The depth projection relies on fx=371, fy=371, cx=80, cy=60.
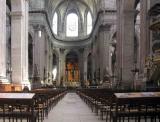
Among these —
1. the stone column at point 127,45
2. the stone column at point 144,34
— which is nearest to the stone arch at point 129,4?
the stone column at point 127,45

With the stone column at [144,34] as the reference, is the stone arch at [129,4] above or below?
above

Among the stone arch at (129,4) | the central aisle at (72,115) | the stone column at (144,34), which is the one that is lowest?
the central aisle at (72,115)

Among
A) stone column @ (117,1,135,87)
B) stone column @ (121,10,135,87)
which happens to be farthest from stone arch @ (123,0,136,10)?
stone column @ (121,10,135,87)

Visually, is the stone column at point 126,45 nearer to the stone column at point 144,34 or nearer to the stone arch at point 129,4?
the stone arch at point 129,4

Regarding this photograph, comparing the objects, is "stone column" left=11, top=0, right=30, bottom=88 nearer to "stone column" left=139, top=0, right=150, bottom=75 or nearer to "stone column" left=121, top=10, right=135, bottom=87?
"stone column" left=121, top=10, right=135, bottom=87

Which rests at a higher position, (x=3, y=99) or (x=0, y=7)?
(x=0, y=7)

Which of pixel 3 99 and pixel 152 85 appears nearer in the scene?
pixel 3 99

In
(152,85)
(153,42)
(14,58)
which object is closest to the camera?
(152,85)

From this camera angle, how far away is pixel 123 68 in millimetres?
31297

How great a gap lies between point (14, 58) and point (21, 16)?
3.52 meters

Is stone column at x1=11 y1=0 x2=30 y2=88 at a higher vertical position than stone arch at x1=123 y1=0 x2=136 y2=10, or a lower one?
lower

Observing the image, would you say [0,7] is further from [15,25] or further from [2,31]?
[15,25]

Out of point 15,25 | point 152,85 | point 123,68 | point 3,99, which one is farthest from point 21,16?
point 3,99

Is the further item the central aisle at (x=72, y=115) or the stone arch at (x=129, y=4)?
the stone arch at (x=129, y=4)
